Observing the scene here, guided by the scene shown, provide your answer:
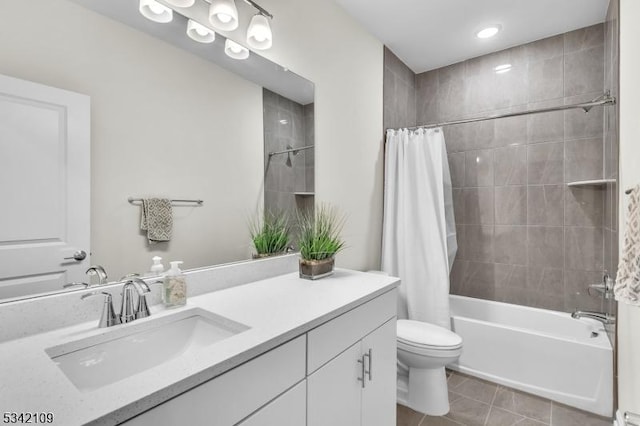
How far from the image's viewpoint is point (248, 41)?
148 centimetres

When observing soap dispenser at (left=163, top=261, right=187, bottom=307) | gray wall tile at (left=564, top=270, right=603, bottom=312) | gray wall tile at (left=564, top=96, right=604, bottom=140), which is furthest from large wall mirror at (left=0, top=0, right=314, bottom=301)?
gray wall tile at (left=564, top=270, right=603, bottom=312)

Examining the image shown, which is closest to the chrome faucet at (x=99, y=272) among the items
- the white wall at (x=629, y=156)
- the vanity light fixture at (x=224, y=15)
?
the vanity light fixture at (x=224, y=15)

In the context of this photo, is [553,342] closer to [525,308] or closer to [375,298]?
[525,308]

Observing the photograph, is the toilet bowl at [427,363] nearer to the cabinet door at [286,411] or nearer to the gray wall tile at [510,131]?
the cabinet door at [286,411]

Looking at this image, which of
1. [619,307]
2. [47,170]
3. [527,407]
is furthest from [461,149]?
[47,170]

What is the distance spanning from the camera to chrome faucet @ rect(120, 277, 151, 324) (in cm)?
95

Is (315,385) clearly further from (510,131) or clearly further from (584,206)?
(510,131)

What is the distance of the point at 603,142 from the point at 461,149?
96 centimetres

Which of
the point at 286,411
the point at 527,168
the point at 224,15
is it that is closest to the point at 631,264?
the point at 286,411

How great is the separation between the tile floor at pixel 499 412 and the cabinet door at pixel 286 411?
118 centimetres

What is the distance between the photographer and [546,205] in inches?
97.2

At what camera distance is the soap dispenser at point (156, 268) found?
1128mm

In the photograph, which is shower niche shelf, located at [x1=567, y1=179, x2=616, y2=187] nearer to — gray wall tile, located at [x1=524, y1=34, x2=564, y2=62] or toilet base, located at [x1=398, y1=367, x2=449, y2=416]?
gray wall tile, located at [x1=524, y1=34, x2=564, y2=62]

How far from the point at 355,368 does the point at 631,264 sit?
3.00 feet
